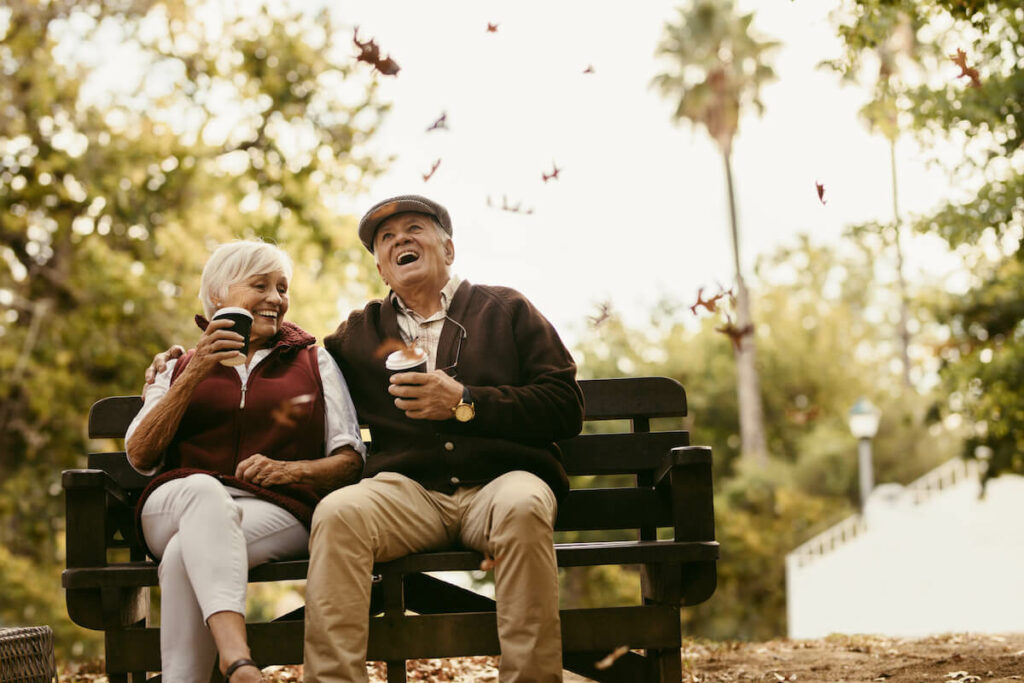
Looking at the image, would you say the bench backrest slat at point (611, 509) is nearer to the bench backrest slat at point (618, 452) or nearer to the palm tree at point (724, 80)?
the bench backrest slat at point (618, 452)

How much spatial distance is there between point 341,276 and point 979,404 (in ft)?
27.3

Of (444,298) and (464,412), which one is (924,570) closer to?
(444,298)

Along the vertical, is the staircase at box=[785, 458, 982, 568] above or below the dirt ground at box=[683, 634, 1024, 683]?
above

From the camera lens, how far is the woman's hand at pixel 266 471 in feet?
10.9

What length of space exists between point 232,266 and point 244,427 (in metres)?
0.55

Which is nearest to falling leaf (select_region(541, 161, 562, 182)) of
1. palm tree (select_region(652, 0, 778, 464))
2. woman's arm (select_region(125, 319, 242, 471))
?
woman's arm (select_region(125, 319, 242, 471))

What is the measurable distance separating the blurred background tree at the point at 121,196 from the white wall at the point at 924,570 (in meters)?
11.3

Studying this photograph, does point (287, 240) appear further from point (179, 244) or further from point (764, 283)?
point (764, 283)

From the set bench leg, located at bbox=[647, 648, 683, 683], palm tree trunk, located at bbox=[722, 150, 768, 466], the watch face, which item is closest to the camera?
A: bench leg, located at bbox=[647, 648, 683, 683]

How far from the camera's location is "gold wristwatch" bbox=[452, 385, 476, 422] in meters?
3.32

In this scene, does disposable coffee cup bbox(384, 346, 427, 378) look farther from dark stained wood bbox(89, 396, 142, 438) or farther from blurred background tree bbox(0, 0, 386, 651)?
blurred background tree bbox(0, 0, 386, 651)

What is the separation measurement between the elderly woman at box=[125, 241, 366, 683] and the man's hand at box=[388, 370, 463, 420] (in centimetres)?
35

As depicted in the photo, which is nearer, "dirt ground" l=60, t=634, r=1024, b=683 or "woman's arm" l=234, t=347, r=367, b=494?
"woman's arm" l=234, t=347, r=367, b=494

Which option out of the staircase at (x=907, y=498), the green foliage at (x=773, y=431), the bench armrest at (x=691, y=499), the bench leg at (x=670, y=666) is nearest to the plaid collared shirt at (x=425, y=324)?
the bench armrest at (x=691, y=499)
